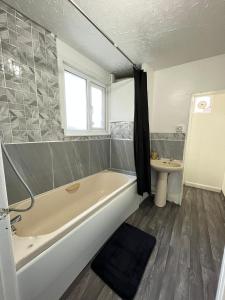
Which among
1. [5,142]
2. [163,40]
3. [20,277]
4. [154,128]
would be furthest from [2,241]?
[154,128]

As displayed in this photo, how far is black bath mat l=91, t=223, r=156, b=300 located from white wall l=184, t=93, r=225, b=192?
2135 mm

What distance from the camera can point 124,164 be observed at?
8.66ft

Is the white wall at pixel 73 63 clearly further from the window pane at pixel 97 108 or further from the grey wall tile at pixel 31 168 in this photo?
the grey wall tile at pixel 31 168

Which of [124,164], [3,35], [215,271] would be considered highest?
[3,35]

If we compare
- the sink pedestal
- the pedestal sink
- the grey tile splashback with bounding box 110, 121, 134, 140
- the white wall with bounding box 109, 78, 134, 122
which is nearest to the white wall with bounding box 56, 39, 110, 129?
the white wall with bounding box 109, 78, 134, 122

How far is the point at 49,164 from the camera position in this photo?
172 cm

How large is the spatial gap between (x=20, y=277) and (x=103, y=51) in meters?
2.44

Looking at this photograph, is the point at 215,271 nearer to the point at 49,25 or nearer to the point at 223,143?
the point at 223,143

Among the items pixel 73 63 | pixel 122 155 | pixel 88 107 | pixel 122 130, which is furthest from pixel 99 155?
pixel 73 63

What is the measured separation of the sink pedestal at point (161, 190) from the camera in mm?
2404

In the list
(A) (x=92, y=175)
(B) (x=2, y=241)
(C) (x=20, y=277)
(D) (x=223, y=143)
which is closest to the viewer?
(B) (x=2, y=241)

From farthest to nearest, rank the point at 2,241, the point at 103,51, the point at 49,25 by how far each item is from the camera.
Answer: the point at 103,51, the point at 49,25, the point at 2,241

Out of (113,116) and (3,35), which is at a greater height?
(3,35)

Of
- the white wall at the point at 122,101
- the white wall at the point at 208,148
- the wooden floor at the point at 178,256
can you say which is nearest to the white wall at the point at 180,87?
the white wall at the point at 122,101
